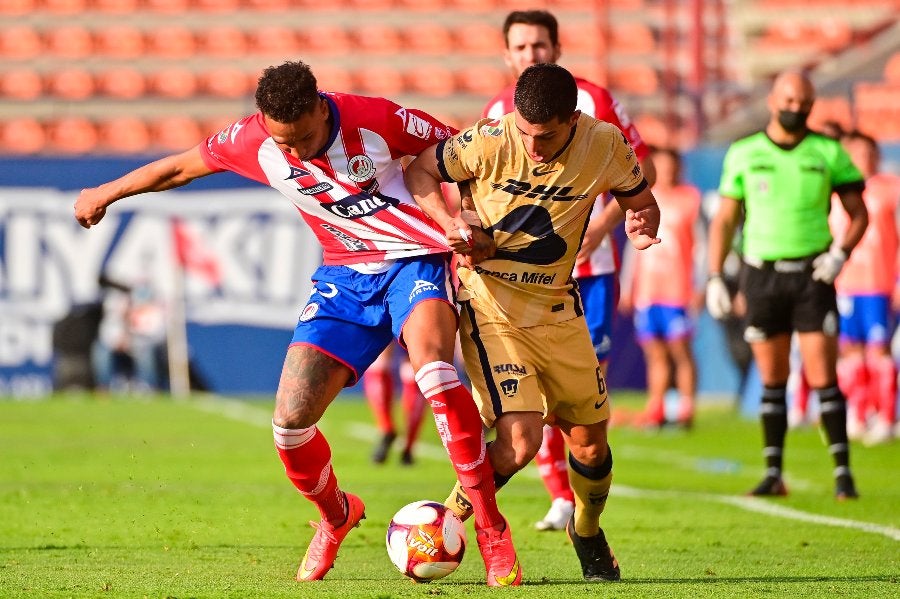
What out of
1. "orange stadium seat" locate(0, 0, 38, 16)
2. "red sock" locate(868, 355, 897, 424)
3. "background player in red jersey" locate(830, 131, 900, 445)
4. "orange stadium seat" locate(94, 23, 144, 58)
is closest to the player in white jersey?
"background player in red jersey" locate(830, 131, 900, 445)

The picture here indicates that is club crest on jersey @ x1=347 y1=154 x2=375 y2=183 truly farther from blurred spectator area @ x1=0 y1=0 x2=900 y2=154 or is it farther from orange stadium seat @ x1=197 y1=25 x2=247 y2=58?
orange stadium seat @ x1=197 y1=25 x2=247 y2=58

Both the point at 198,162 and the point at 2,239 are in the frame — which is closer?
the point at 198,162

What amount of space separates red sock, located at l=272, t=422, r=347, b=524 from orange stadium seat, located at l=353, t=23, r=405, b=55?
686 inches

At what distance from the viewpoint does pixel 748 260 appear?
9.49m

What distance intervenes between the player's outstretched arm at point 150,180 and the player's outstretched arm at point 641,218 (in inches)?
65.5

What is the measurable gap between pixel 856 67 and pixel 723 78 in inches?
130

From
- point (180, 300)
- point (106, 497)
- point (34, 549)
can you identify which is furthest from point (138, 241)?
point (34, 549)

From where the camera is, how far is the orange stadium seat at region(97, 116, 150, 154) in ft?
72.2

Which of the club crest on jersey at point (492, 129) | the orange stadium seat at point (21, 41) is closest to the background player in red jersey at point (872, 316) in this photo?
the club crest on jersey at point (492, 129)

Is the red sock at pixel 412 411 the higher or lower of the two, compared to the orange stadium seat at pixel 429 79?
lower

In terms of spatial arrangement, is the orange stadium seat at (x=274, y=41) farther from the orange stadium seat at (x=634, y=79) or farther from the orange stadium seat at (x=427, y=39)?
the orange stadium seat at (x=634, y=79)

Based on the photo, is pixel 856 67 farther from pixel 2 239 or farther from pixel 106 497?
pixel 106 497

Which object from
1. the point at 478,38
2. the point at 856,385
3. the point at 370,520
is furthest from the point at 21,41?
the point at 370,520

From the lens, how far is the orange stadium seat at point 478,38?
23188mm
